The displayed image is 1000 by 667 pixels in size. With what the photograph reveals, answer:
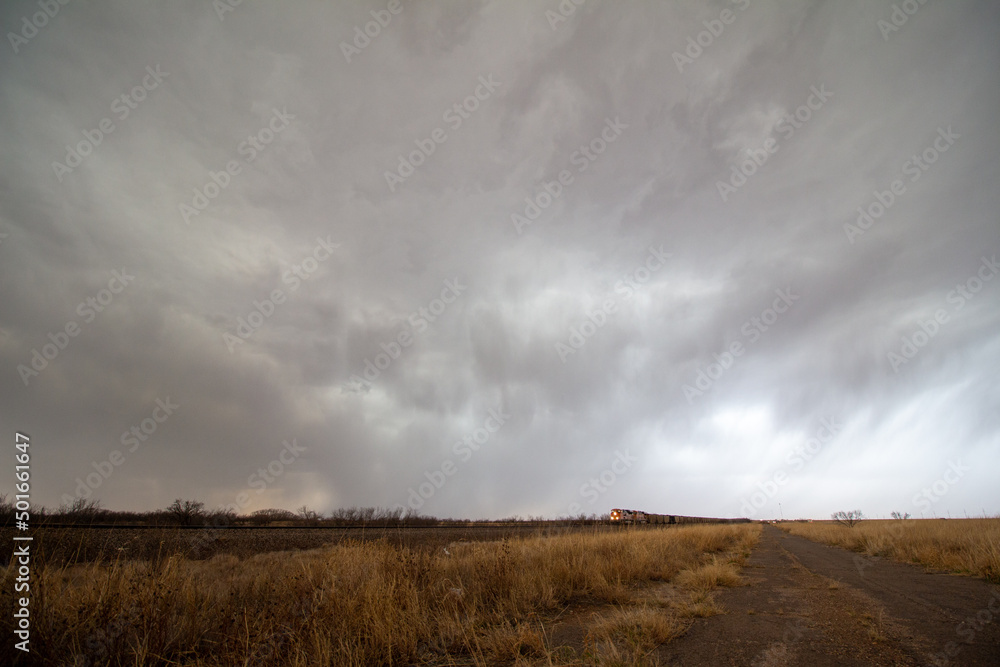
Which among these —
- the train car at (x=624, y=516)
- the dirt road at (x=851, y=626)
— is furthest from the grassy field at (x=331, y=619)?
the train car at (x=624, y=516)

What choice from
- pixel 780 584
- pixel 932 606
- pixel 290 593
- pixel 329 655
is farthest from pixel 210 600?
pixel 780 584

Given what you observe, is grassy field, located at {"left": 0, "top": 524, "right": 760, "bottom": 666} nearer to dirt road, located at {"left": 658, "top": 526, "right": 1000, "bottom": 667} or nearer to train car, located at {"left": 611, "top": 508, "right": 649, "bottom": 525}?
dirt road, located at {"left": 658, "top": 526, "right": 1000, "bottom": 667}

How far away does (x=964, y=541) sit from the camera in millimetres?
15008

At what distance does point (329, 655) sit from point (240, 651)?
1.03 metres

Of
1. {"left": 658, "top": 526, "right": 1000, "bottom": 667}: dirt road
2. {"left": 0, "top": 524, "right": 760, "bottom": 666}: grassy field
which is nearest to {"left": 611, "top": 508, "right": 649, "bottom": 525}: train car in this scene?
{"left": 658, "top": 526, "right": 1000, "bottom": 667}: dirt road

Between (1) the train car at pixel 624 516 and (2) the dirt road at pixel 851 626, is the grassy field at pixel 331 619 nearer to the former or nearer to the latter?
(2) the dirt road at pixel 851 626

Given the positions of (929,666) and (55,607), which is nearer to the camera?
(929,666)

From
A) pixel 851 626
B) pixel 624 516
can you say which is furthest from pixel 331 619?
pixel 624 516

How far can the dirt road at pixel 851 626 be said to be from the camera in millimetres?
4762

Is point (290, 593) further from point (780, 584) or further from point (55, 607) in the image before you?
point (780, 584)

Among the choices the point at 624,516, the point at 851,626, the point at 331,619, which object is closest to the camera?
the point at 331,619

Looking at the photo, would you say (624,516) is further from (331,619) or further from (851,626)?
(331,619)

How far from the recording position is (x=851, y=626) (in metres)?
6.02

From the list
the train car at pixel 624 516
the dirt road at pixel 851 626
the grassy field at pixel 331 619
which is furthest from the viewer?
the train car at pixel 624 516
